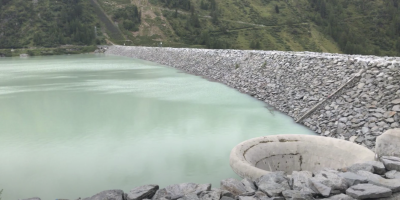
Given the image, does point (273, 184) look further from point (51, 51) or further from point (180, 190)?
point (51, 51)

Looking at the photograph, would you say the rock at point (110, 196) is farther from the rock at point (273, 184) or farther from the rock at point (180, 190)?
the rock at point (273, 184)

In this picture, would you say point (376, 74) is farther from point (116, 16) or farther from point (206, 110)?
point (116, 16)

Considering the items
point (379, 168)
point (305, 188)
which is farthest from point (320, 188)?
point (379, 168)

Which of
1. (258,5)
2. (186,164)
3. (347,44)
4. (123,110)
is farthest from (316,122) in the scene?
(258,5)

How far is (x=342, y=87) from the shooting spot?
43.2ft

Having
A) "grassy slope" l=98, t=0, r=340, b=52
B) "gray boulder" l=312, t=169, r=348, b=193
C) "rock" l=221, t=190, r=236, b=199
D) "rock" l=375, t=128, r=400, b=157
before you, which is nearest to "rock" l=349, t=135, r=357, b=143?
"rock" l=375, t=128, r=400, b=157

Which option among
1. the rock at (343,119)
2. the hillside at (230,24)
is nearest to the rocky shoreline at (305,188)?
the rock at (343,119)

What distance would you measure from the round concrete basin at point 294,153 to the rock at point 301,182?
1876 mm

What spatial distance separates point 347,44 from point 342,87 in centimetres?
9406

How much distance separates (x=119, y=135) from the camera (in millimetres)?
11953

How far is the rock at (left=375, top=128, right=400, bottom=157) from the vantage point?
609 cm

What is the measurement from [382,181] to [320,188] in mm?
1064

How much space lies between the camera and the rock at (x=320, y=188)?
5018 mm

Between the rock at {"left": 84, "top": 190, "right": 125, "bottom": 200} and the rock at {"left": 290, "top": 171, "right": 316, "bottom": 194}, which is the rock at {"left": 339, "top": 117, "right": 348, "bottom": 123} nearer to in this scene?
the rock at {"left": 290, "top": 171, "right": 316, "bottom": 194}
